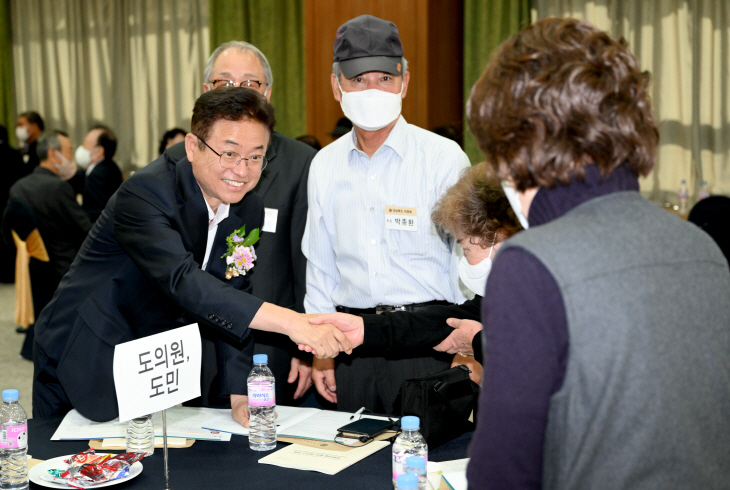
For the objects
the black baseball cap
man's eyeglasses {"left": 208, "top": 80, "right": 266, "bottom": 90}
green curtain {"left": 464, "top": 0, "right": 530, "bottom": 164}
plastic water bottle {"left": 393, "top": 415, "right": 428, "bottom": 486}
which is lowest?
plastic water bottle {"left": 393, "top": 415, "right": 428, "bottom": 486}

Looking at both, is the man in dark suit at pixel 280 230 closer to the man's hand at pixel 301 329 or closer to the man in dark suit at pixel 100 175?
the man's hand at pixel 301 329

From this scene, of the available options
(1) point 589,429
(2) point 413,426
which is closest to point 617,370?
(1) point 589,429

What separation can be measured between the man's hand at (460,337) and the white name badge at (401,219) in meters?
0.40

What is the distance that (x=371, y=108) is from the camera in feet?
8.25

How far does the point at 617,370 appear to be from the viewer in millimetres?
862

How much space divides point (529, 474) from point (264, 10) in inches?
285

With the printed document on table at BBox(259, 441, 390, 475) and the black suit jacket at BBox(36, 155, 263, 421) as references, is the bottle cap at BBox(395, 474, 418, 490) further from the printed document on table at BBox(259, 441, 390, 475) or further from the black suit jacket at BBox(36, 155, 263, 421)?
the black suit jacket at BBox(36, 155, 263, 421)

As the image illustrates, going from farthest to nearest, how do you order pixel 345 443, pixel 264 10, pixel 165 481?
pixel 264 10, pixel 345 443, pixel 165 481

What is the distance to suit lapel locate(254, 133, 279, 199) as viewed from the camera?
2689 mm

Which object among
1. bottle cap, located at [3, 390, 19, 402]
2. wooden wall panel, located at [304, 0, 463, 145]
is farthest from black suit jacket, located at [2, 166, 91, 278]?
bottle cap, located at [3, 390, 19, 402]

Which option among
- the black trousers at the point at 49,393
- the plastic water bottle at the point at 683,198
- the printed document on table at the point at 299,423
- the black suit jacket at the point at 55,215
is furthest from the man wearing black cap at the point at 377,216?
the plastic water bottle at the point at 683,198

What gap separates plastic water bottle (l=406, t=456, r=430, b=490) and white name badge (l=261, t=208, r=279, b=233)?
1.43m

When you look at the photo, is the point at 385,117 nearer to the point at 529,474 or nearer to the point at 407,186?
the point at 407,186

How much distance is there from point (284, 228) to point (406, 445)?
138 cm
